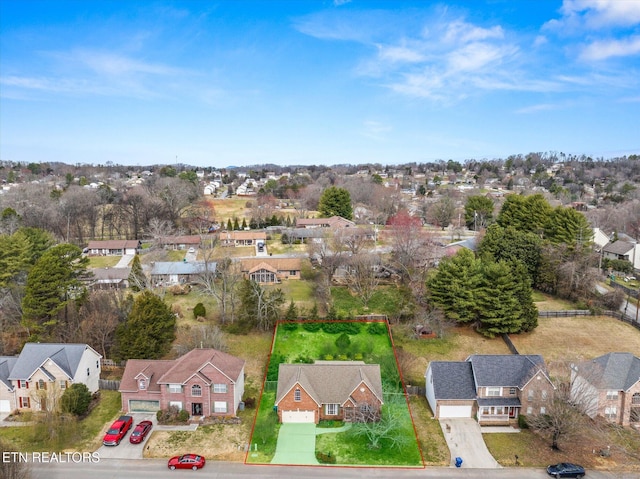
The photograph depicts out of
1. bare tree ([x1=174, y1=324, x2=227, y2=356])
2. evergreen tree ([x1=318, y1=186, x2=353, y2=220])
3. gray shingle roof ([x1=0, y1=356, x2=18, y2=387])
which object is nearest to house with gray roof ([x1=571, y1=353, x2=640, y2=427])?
bare tree ([x1=174, y1=324, x2=227, y2=356])

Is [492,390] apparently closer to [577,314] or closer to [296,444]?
[296,444]

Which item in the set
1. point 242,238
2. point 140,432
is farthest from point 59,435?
point 242,238

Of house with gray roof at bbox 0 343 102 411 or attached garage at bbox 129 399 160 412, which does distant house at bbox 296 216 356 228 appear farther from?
attached garage at bbox 129 399 160 412

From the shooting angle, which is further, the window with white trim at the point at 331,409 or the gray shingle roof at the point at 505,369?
the gray shingle roof at the point at 505,369

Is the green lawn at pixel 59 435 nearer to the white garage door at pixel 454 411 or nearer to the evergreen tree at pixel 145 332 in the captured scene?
the evergreen tree at pixel 145 332

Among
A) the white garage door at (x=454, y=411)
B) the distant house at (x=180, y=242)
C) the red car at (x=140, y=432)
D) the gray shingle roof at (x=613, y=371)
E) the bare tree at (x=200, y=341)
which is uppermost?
the distant house at (x=180, y=242)

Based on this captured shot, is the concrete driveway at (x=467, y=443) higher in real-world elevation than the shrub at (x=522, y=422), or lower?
lower

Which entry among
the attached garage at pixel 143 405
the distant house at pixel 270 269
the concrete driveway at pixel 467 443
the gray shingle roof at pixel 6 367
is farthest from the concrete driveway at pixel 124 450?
the distant house at pixel 270 269
